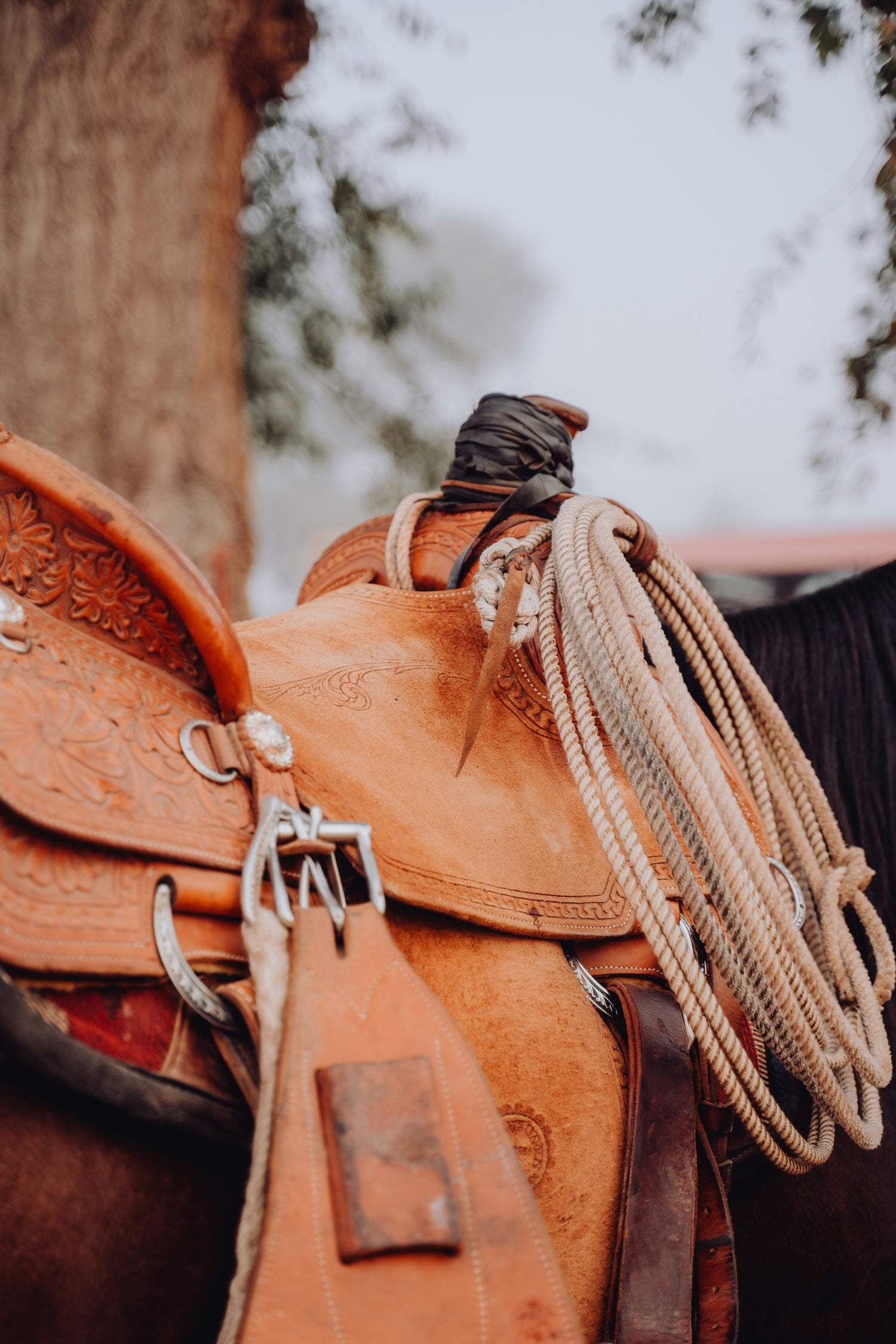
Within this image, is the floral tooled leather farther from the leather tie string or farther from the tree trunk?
the tree trunk

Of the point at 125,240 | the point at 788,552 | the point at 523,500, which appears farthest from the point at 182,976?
the point at 788,552

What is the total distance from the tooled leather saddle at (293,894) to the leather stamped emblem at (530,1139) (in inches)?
3.6

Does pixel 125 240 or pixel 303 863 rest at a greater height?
pixel 125 240

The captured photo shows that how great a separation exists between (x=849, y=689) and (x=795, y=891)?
1.35 ft

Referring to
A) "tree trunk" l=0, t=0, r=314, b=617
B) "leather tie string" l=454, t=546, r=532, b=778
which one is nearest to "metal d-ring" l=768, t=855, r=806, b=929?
"leather tie string" l=454, t=546, r=532, b=778

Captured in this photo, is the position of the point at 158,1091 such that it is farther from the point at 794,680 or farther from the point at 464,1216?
the point at 794,680

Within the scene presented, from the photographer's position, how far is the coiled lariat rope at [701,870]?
832 millimetres

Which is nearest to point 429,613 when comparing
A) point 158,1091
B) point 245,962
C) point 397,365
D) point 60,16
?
point 245,962

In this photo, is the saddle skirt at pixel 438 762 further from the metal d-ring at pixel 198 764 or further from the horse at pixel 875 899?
the horse at pixel 875 899

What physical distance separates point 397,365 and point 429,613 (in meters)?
4.82

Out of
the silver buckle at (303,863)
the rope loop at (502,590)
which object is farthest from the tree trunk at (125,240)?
the silver buckle at (303,863)

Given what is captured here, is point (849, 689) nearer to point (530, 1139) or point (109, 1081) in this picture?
point (530, 1139)

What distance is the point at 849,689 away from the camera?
1.33 metres

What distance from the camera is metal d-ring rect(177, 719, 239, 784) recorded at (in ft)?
2.33
